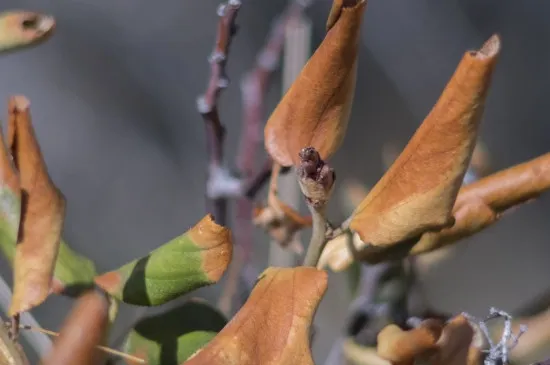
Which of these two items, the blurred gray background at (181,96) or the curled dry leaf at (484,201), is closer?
the curled dry leaf at (484,201)

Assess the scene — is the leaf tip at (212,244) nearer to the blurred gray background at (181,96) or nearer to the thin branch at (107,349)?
the thin branch at (107,349)

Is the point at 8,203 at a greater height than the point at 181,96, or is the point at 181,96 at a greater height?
the point at 8,203

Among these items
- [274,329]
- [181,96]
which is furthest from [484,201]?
[181,96]

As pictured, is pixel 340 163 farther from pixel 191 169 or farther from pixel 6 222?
pixel 6 222

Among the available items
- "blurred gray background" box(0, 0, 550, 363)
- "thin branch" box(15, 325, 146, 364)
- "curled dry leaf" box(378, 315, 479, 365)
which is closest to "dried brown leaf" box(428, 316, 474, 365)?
"curled dry leaf" box(378, 315, 479, 365)

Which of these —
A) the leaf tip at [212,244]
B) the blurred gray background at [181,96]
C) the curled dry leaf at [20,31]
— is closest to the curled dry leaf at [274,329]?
the leaf tip at [212,244]

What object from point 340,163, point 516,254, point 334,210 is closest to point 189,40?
point 340,163

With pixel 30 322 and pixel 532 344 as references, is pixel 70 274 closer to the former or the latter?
pixel 30 322
